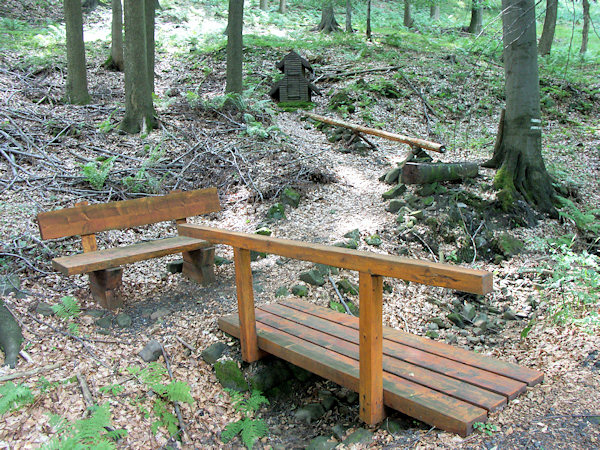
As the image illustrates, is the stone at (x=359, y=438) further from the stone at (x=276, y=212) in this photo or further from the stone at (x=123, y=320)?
the stone at (x=276, y=212)

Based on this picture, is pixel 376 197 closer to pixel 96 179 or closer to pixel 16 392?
pixel 96 179

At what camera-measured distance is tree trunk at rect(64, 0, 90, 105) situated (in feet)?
33.2

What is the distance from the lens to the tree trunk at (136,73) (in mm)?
8945

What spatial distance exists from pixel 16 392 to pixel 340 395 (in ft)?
7.89

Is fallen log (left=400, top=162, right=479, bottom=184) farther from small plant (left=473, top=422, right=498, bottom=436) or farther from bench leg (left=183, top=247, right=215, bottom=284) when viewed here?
small plant (left=473, top=422, right=498, bottom=436)

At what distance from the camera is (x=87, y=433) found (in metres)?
2.63

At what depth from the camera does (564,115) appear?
1190cm

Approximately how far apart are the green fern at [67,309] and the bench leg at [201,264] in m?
1.43

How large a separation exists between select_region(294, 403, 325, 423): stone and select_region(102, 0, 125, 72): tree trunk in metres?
13.0

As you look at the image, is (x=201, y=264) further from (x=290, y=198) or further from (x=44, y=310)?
(x=290, y=198)

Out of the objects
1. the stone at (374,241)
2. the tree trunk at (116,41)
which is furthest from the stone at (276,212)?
the tree trunk at (116,41)

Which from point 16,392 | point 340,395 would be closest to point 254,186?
point 340,395

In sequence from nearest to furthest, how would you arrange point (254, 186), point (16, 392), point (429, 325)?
point (16, 392) → point (429, 325) → point (254, 186)

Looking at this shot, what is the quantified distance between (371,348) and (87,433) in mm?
1806
